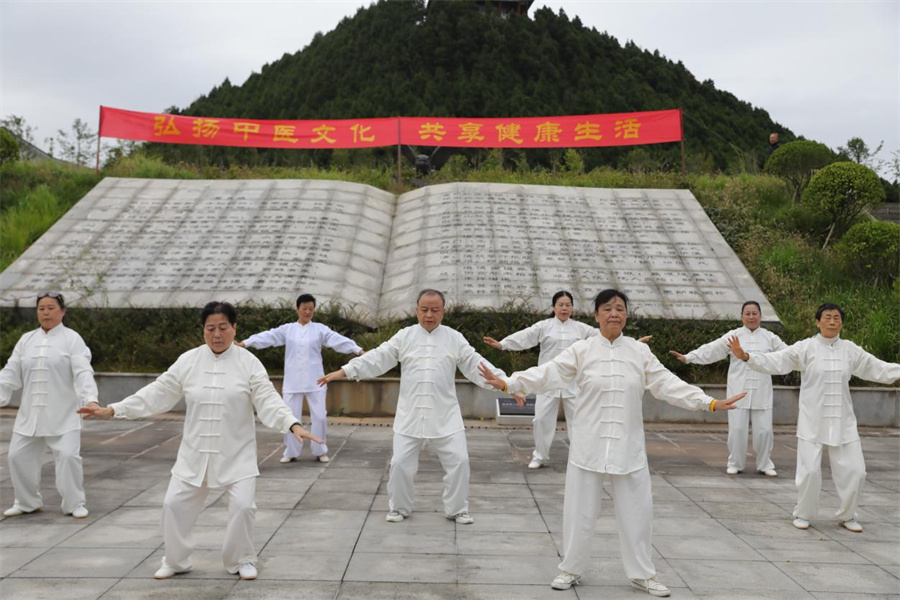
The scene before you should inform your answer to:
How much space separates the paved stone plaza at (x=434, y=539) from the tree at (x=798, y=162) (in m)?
8.68

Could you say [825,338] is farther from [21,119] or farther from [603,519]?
[21,119]

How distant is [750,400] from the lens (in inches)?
280

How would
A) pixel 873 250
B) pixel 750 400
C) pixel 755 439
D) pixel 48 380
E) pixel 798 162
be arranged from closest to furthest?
pixel 48 380 → pixel 755 439 → pixel 750 400 → pixel 873 250 → pixel 798 162

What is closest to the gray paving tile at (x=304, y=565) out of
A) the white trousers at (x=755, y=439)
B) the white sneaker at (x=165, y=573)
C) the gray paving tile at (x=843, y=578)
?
the white sneaker at (x=165, y=573)

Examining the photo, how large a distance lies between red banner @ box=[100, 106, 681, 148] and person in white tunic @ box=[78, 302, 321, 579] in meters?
11.0

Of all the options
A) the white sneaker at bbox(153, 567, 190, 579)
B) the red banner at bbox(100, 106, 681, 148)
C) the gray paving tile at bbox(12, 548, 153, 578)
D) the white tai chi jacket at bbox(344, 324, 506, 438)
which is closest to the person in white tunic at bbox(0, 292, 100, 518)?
the gray paving tile at bbox(12, 548, 153, 578)

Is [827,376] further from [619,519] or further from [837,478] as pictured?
[619,519]

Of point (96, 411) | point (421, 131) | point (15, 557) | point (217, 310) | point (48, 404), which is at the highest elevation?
point (421, 131)

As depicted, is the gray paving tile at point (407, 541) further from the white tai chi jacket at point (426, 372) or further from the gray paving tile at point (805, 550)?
the gray paving tile at point (805, 550)

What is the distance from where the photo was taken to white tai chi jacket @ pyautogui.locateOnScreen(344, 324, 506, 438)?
534cm

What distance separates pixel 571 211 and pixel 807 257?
157 inches

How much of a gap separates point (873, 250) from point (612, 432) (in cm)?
967

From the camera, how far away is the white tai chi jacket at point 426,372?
5.34 meters


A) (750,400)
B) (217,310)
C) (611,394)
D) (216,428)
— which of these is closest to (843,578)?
(611,394)
